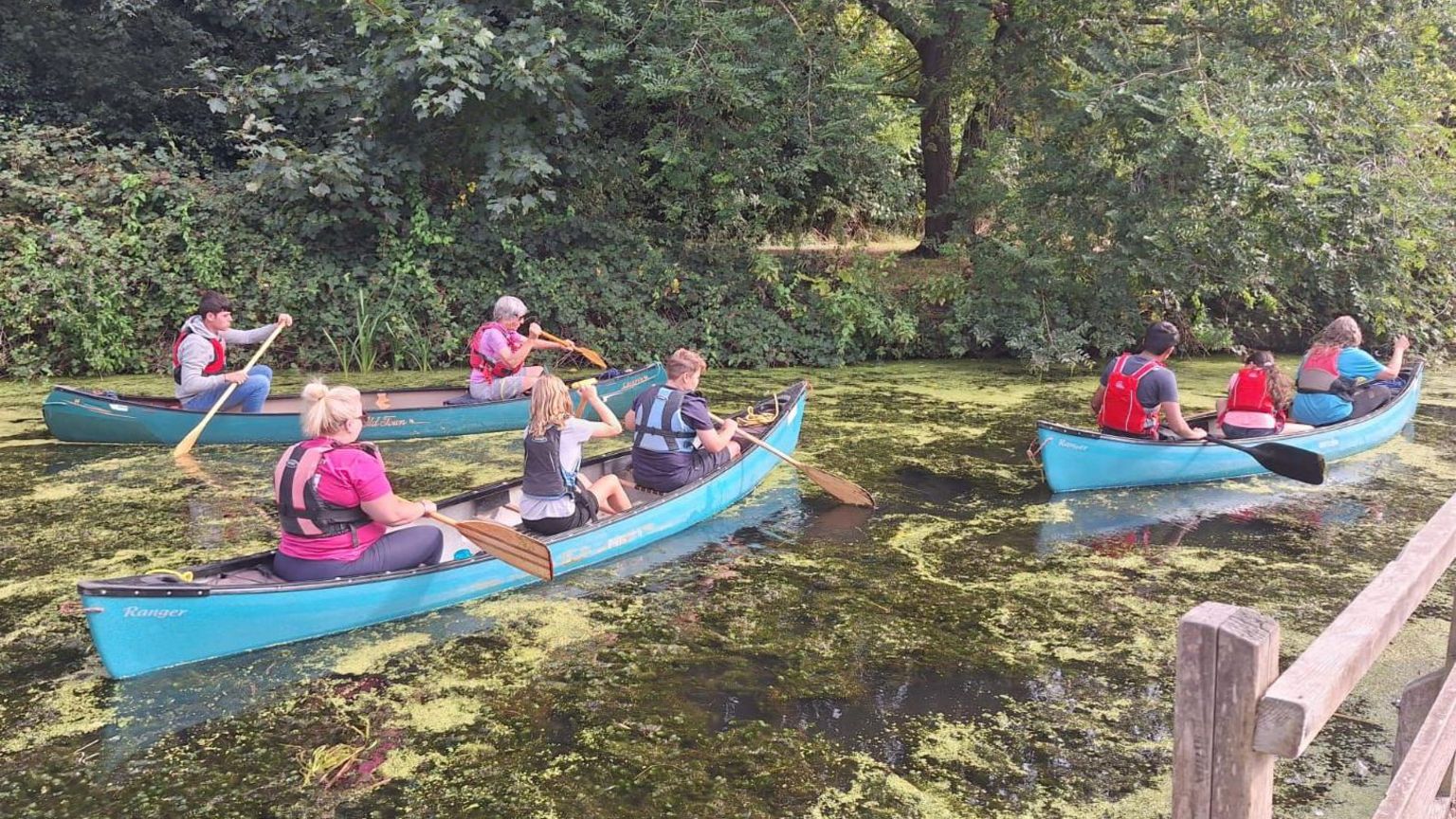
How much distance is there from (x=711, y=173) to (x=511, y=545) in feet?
24.3

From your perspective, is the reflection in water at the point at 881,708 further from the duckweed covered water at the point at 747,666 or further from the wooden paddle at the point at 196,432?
the wooden paddle at the point at 196,432

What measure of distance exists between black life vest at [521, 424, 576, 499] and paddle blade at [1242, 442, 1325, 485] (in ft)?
13.9

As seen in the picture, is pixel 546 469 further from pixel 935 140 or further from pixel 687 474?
pixel 935 140

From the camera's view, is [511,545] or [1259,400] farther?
[1259,400]

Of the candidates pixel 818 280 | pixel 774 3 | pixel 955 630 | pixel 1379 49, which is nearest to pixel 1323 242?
pixel 1379 49

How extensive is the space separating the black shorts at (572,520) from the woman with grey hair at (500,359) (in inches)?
122

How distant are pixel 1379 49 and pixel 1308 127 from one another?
1.22 meters

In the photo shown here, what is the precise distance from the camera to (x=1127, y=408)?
267 inches

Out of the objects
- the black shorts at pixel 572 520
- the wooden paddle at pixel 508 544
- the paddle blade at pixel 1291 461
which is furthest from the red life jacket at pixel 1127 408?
the wooden paddle at pixel 508 544

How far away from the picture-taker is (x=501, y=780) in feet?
11.1

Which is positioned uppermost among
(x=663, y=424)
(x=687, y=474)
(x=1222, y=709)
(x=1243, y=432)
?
(x=1222, y=709)

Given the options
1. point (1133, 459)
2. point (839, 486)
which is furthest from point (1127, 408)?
point (839, 486)

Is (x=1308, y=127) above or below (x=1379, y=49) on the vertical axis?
below

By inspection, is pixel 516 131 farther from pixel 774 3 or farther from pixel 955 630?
pixel 955 630
